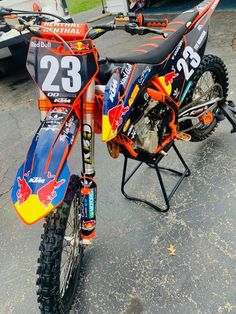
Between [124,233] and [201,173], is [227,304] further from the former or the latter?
[201,173]

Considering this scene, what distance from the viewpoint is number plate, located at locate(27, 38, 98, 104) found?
5.50 ft

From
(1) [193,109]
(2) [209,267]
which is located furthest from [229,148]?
(2) [209,267]

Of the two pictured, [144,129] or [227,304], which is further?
[144,129]

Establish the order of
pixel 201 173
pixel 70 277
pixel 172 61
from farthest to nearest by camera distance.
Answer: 1. pixel 201 173
2. pixel 172 61
3. pixel 70 277

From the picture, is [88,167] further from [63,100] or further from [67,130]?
[63,100]

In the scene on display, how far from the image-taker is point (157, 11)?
305 inches

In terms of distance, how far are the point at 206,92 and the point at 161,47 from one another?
0.74 m

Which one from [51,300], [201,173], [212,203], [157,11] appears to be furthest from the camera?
[157,11]

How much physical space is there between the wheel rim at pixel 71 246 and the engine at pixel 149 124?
1.90 feet

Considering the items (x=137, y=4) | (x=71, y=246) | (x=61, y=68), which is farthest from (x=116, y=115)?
(x=137, y=4)

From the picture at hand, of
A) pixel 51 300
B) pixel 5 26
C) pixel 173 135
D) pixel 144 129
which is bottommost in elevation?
pixel 51 300

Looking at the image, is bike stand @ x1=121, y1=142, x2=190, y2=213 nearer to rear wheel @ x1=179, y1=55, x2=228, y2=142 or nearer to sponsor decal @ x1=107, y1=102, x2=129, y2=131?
rear wheel @ x1=179, y1=55, x2=228, y2=142

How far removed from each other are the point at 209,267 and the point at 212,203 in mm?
576

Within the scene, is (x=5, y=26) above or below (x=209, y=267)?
above
